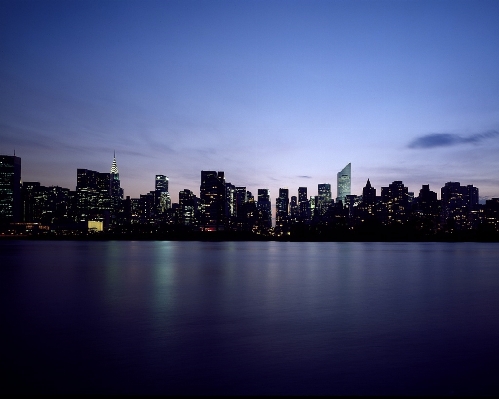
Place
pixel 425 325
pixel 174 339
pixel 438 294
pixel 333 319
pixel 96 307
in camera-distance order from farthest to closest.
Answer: pixel 438 294, pixel 96 307, pixel 333 319, pixel 425 325, pixel 174 339

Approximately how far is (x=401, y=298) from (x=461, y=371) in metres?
18.3

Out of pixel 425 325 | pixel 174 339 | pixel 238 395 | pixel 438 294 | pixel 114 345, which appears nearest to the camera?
pixel 238 395

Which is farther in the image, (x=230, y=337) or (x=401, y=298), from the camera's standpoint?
(x=401, y=298)

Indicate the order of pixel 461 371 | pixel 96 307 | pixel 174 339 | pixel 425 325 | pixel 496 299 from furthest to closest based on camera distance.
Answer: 1. pixel 496 299
2. pixel 96 307
3. pixel 425 325
4. pixel 174 339
5. pixel 461 371

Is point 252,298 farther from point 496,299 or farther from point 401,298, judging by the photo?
point 496,299

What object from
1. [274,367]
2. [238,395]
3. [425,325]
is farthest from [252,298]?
[238,395]

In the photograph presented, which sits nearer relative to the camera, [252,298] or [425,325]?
[425,325]

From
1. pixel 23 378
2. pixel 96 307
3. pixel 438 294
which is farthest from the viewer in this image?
pixel 438 294

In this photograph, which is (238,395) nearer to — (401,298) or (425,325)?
(425,325)

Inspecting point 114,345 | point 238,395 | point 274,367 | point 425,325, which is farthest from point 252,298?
point 238,395

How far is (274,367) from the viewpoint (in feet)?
47.2

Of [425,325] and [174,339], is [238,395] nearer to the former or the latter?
[174,339]

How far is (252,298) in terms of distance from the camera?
31.9 meters

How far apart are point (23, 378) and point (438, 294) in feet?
94.6
